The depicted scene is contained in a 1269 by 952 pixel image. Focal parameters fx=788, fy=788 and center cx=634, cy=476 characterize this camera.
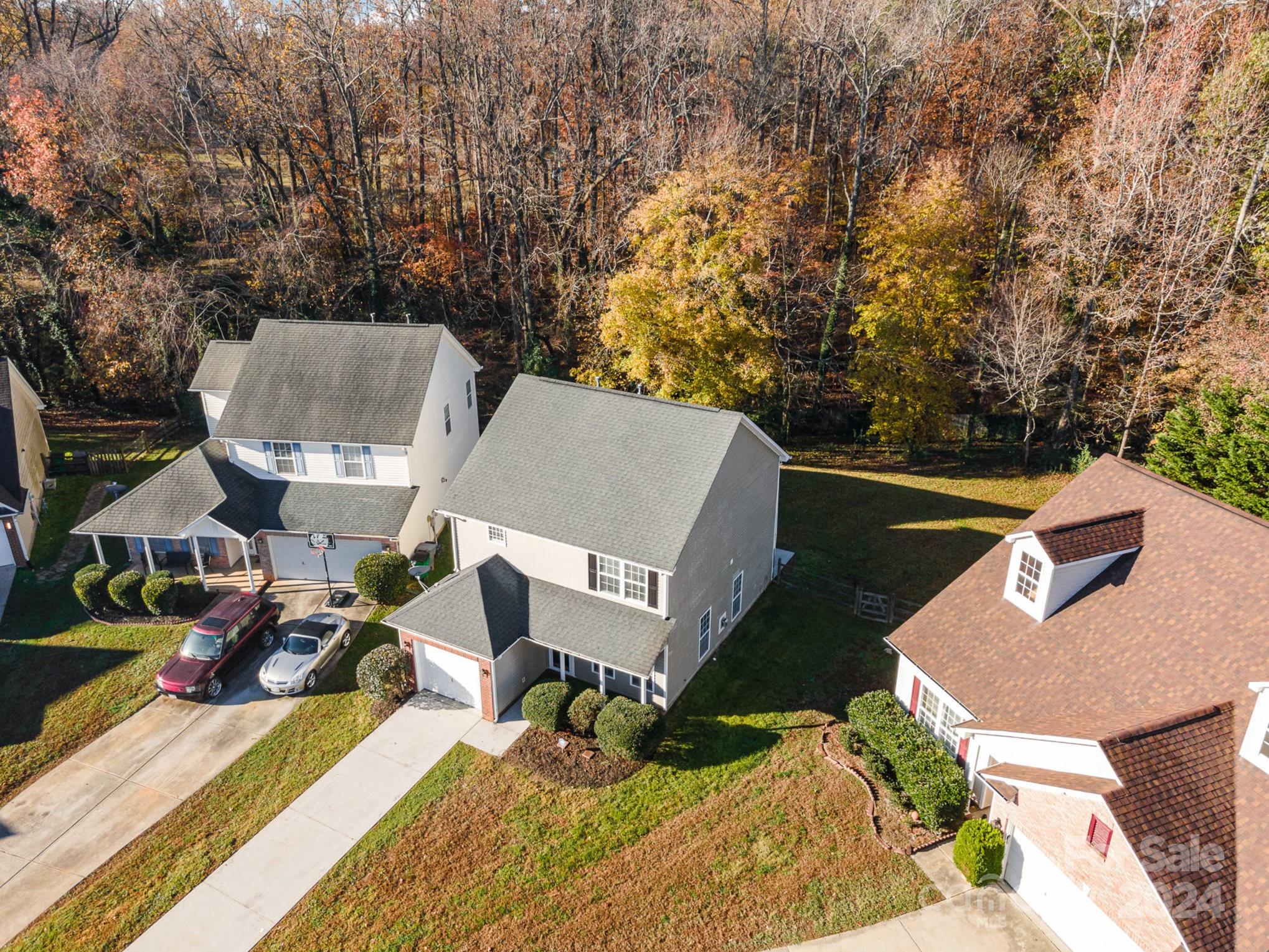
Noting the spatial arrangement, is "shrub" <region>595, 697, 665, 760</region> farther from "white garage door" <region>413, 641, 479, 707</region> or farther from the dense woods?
the dense woods

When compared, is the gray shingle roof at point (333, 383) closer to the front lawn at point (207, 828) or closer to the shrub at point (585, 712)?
the front lawn at point (207, 828)

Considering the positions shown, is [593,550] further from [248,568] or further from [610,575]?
[248,568]

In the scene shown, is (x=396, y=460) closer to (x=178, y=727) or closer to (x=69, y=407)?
(x=178, y=727)

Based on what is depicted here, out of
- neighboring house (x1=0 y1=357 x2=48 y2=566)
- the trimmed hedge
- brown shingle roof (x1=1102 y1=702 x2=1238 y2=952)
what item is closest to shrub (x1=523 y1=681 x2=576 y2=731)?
the trimmed hedge

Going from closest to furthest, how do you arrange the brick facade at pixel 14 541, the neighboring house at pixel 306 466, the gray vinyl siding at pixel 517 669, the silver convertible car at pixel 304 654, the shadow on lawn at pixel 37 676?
the gray vinyl siding at pixel 517 669, the shadow on lawn at pixel 37 676, the silver convertible car at pixel 304 654, the neighboring house at pixel 306 466, the brick facade at pixel 14 541

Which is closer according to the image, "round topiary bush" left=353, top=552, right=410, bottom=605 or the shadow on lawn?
the shadow on lawn

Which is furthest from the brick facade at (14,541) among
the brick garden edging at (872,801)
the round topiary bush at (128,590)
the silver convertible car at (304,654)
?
the brick garden edging at (872,801)

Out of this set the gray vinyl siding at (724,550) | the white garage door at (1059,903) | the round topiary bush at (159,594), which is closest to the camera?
the white garage door at (1059,903)
